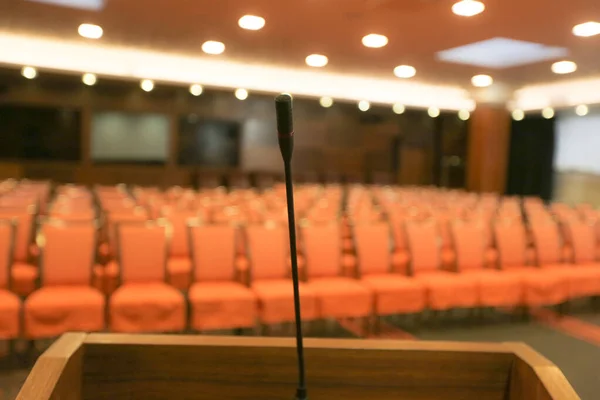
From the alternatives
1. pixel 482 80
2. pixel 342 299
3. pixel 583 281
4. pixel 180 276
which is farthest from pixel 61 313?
pixel 482 80

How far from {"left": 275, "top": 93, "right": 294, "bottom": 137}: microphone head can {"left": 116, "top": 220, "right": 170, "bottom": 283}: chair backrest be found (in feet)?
11.8

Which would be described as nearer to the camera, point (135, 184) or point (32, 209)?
point (32, 209)

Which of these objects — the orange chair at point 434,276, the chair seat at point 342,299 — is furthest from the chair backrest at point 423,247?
the chair seat at point 342,299

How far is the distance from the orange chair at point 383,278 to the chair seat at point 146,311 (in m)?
1.68

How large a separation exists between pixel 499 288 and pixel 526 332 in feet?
1.64

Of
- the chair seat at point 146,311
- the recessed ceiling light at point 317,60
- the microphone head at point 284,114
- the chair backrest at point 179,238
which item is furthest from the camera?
the recessed ceiling light at point 317,60

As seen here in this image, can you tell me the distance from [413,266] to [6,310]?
355 cm

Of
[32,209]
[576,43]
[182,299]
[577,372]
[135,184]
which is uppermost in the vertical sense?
[576,43]

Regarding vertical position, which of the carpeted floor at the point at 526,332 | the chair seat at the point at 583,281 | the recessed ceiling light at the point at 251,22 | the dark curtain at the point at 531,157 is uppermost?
the recessed ceiling light at the point at 251,22

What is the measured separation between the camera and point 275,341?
4.62ft

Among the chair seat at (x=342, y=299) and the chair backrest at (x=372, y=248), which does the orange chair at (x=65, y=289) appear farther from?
the chair backrest at (x=372, y=248)

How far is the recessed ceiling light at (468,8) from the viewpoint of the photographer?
18.6 feet

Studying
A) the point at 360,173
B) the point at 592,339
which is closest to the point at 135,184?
the point at 360,173

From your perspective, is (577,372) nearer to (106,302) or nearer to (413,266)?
(413,266)
